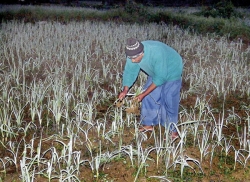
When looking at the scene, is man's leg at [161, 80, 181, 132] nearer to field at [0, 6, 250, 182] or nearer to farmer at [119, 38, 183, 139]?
farmer at [119, 38, 183, 139]

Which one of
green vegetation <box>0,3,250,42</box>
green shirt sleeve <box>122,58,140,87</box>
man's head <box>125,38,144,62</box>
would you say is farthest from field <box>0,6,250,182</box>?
green vegetation <box>0,3,250,42</box>

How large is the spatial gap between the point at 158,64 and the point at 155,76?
0.12 metres

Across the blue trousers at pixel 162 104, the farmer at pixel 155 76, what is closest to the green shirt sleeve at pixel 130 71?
the farmer at pixel 155 76

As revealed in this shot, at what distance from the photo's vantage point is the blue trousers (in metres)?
3.25

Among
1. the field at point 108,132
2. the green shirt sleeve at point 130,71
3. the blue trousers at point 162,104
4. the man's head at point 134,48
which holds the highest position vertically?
the man's head at point 134,48

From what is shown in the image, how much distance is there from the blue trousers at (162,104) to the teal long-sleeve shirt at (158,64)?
11 cm

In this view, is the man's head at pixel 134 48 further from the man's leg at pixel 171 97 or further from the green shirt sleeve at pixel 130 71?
the man's leg at pixel 171 97

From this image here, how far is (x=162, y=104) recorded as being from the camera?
3.46 meters

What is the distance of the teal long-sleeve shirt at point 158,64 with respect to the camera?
299cm

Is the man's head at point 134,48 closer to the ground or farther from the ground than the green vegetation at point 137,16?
farther from the ground

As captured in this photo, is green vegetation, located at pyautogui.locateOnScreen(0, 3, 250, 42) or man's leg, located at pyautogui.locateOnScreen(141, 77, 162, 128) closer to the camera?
man's leg, located at pyautogui.locateOnScreen(141, 77, 162, 128)

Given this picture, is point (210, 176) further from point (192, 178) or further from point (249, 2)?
point (249, 2)

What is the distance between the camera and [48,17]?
36.7 feet

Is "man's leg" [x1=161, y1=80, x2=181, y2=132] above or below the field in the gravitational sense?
above
